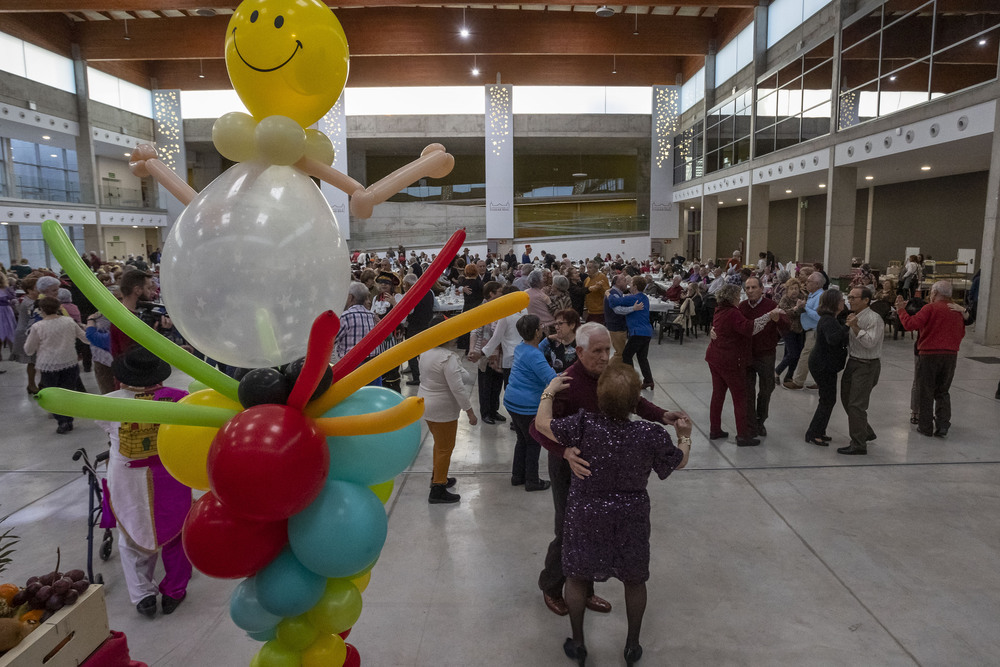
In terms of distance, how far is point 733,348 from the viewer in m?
5.47

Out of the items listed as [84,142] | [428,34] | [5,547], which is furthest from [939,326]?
[84,142]

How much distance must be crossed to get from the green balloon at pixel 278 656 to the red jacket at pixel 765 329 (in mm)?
4815

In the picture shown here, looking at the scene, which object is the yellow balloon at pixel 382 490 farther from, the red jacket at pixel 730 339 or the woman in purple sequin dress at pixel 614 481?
the red jacket at pixel 730 339

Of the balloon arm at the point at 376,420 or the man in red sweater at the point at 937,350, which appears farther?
the man in red sweater at the point at 937,350

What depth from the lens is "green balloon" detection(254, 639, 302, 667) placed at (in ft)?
5.73

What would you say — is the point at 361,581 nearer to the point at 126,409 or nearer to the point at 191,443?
the point at 191,443

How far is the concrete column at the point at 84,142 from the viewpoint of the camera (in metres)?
22.1

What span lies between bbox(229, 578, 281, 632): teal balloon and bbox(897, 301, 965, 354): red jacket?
6054mm

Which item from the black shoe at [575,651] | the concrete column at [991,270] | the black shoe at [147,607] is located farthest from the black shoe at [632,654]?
the concrete column at [991,270]

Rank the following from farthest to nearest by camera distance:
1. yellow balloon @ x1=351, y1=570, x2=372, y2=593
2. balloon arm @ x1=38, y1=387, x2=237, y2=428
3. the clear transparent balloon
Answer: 1. yellow balloon @ x1=351, y1=570, x2=372, y2=593
2. the clear transparent balloon
3. balloon arm @ x1=38, y1=387, x2=237, y2=428

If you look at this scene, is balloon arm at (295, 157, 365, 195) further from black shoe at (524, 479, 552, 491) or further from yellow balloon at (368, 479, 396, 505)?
A: black shoe at (524, 479, 552, 491)

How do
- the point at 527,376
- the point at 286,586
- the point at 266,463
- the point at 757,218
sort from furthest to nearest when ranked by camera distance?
the point at 757,218, the point at 527,376, the point at 286,586, the point at 266,463

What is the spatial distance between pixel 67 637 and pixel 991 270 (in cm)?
1336

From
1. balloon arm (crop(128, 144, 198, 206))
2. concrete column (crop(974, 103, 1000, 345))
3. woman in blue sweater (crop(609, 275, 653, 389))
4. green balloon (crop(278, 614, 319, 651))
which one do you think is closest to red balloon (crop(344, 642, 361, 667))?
green balloon (crop(278, 614, 319, 651))
